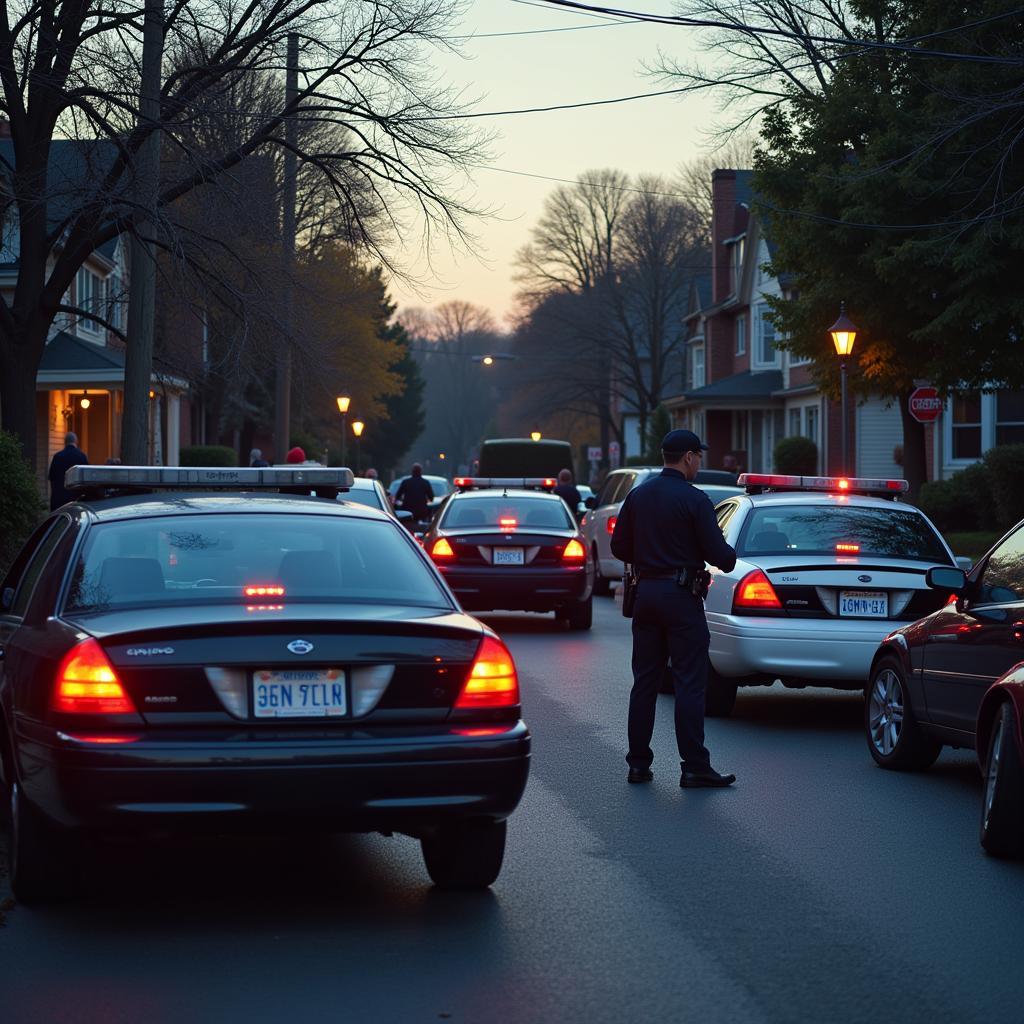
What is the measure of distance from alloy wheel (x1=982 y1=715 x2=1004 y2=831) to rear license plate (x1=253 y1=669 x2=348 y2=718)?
3.04m

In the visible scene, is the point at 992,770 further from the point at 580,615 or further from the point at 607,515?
the point at 607,515

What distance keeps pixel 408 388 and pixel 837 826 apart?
9416 cm

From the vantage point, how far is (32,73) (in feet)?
71.2

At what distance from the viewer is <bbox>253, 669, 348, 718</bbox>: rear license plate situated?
601cm

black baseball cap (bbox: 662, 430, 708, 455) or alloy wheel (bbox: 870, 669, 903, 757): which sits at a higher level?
black baseball cap (bbox: 662, 430, 708, 455)

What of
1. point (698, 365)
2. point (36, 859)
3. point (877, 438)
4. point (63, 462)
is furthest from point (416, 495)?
point (698, 365)

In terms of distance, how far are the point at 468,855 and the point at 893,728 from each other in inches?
159

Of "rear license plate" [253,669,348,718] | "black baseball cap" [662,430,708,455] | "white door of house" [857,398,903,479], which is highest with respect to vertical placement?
"white door of house" [857,398,903,479]

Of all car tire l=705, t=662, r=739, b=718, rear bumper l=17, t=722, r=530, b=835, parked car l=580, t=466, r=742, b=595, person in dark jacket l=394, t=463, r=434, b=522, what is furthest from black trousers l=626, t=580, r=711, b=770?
person in dark jacket l=394, t=463, r=434, b=522

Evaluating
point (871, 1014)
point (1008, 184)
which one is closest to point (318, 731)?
point (871, 1014)

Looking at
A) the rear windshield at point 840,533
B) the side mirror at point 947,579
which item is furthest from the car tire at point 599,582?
the side mirror at point 947,579

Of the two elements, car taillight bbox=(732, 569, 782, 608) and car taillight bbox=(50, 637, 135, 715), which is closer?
car taillight bbox=(50, 637, 135, 715)

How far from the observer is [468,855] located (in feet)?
22.0

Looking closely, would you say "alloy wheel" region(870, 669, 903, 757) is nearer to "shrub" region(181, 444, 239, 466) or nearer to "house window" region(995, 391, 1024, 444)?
"house window" region(995, 391, 1024, 444)
